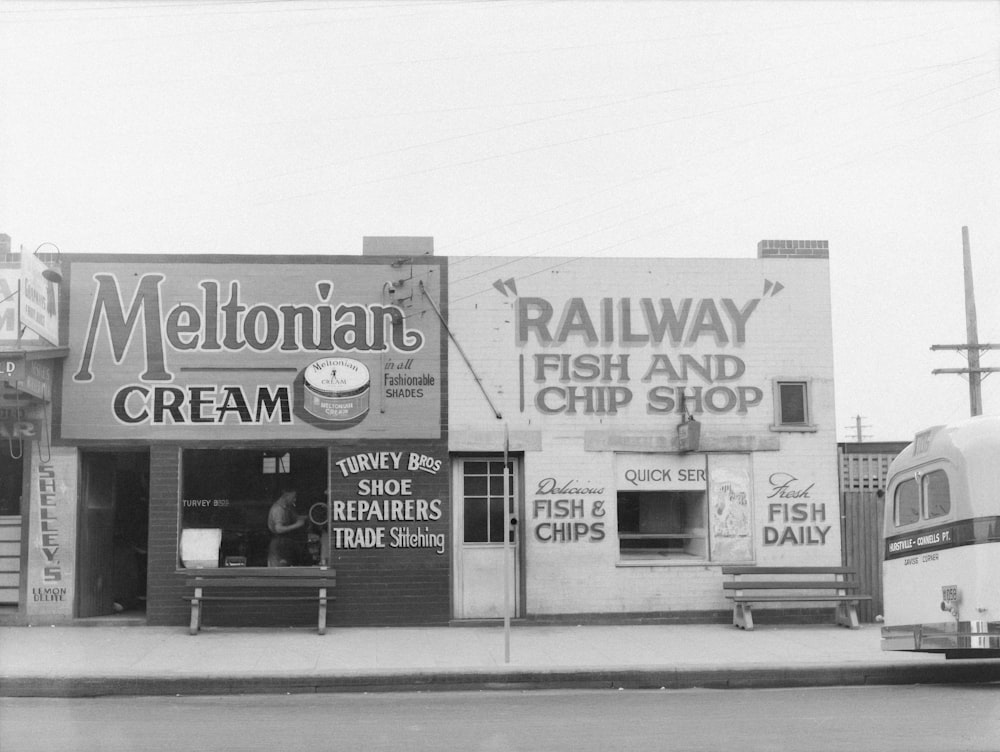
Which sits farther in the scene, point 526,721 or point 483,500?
point 483,500

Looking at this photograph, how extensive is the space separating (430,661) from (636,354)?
5899mm

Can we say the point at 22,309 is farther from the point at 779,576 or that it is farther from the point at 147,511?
the point at 779,576

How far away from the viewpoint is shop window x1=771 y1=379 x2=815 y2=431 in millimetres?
17219

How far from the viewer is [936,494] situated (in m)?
12.5

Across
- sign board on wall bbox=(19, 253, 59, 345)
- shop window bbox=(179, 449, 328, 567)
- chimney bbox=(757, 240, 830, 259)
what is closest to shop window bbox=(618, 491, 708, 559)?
chimney bbox=(757, 240, 830, 259)

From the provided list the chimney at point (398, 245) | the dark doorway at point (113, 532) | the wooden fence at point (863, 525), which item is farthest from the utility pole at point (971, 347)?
the dark doorway at point (113, 532)

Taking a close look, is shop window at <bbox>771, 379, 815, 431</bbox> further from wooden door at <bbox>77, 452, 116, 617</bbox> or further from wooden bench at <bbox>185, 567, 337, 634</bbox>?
wooden door at <bbox>77, 452, 116, 617</bbox>

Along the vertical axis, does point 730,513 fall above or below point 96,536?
above

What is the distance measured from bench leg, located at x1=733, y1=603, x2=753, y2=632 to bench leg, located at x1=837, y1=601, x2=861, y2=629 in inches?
56.5

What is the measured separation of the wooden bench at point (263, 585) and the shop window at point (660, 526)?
169 inches

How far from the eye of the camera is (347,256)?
16688 mm

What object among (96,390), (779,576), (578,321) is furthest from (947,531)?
(96,390)

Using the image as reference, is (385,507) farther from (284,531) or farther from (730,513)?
(730,513)

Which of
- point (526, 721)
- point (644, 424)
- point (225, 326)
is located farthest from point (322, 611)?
point (526, 721)
